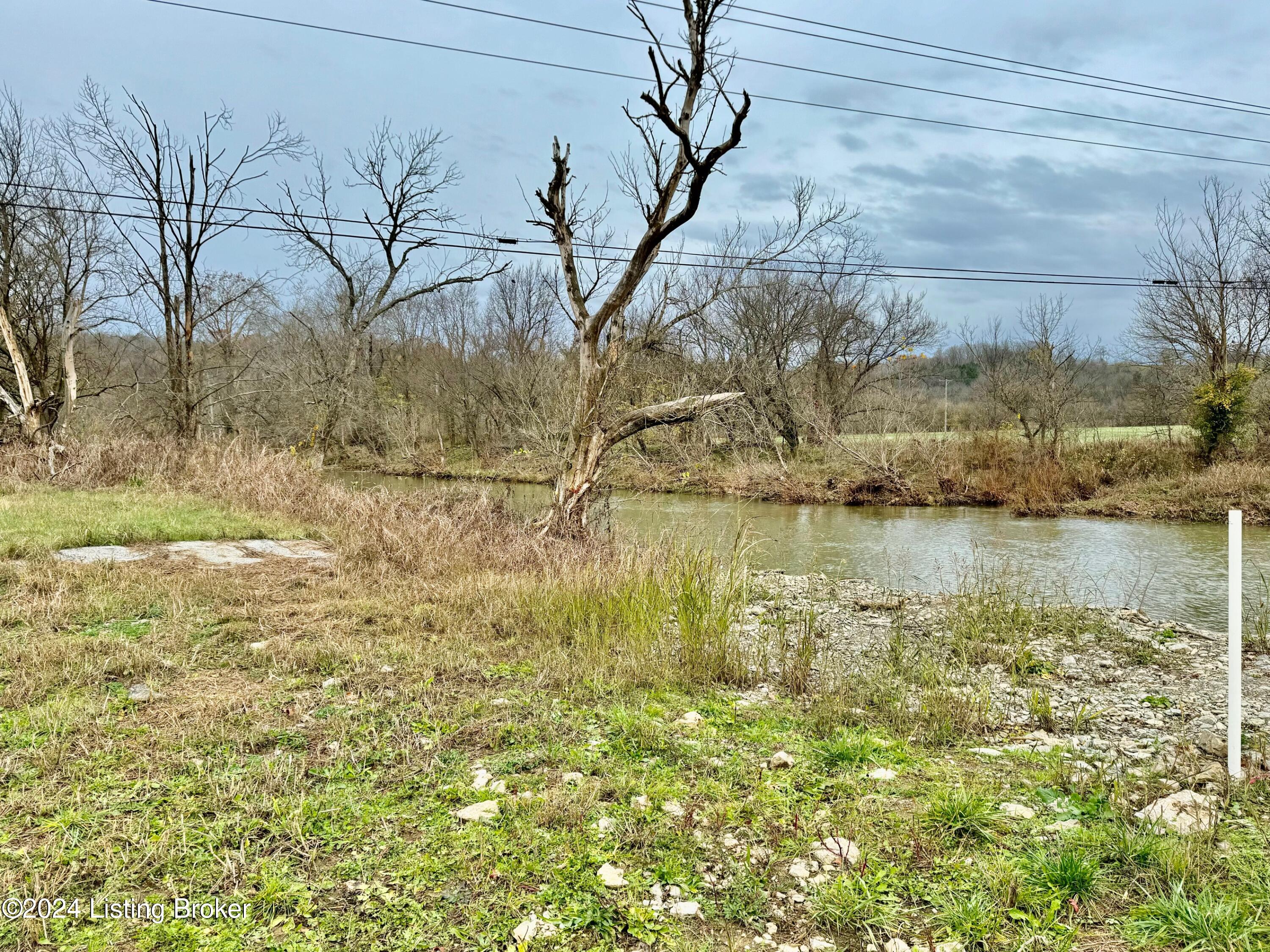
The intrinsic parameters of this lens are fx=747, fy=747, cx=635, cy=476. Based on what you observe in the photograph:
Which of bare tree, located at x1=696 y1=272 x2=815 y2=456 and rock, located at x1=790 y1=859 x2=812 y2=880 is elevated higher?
bare tree, located at x1=696 y1=272 x2=815 y2=456

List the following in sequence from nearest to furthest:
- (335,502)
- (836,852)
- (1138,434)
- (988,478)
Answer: (836,852) → (335,502) → (988,478) → (1138,434)

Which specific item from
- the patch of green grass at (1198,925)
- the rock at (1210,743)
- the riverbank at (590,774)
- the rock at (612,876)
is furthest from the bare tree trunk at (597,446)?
the patch of green grass at (1198,925)

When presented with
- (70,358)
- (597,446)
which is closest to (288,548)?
(597,446)

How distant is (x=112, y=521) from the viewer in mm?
9102

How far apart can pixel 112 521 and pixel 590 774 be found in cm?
840

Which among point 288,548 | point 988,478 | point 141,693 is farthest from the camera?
point 988,478

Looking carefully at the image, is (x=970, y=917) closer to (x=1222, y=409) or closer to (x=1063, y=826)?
(x=1063, y=826)

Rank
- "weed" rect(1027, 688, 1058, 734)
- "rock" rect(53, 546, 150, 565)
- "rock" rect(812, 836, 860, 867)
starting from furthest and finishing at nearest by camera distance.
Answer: "rock" rect(53, 546, 150, 565) < "weed" rect(1027, 688, 1058, 734) < "rock" rect(812, 836, 860, 867)

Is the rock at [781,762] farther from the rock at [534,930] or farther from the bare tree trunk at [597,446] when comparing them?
the bare tree trunk at [597,446]

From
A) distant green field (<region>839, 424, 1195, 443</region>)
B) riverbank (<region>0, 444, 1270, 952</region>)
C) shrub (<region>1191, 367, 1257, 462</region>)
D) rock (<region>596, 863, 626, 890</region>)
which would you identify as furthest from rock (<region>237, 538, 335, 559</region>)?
shrub (<region>1191, 367, 1257, 462</region>)

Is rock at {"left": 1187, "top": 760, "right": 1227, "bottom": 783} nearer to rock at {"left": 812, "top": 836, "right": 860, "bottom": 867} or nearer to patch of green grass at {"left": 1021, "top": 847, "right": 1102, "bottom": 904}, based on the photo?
patch of green grass at {"left": 1021, "top": 847, "right": 1102, "bottom": 904}

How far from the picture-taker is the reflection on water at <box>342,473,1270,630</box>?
10000 mm

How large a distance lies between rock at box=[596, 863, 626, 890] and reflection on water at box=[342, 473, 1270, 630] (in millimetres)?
4049

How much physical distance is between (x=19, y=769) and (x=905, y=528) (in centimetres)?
1652
